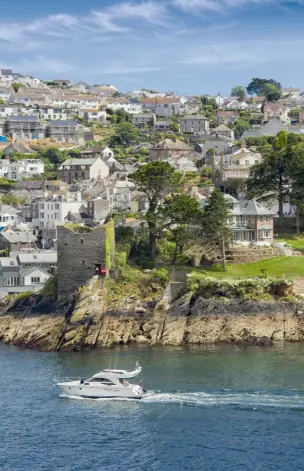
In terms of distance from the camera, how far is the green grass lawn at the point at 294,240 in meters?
76.2

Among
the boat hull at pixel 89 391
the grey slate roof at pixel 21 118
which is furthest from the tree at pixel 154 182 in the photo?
the grey slate roof at pixel 21 118

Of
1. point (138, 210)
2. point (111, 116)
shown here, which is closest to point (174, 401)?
point (138, 210)

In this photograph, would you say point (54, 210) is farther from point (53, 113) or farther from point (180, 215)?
point (53, 113)

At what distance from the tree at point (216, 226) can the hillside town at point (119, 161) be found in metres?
1.37

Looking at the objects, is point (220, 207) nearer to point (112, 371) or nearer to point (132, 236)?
point (132, 236)

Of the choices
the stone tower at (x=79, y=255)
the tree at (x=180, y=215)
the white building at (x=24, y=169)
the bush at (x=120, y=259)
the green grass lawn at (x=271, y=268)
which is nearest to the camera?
the stone tower at (x=79, y=255)

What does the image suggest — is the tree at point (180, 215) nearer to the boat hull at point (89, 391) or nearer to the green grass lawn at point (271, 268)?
the green grass lawn at point (271, 268)

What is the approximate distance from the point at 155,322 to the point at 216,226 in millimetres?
10162

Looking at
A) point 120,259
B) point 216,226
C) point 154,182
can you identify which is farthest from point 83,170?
point 120,259

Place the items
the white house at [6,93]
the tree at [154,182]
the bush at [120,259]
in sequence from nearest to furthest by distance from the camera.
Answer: the bush at [120,259] → the tree at [154,182] → the white house at [6,93]

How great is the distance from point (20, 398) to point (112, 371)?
15.8ft

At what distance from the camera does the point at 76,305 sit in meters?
65.9

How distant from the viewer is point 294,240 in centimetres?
7844

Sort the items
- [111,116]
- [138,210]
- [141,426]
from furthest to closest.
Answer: [111,116] → [138,210] → [141,426]
